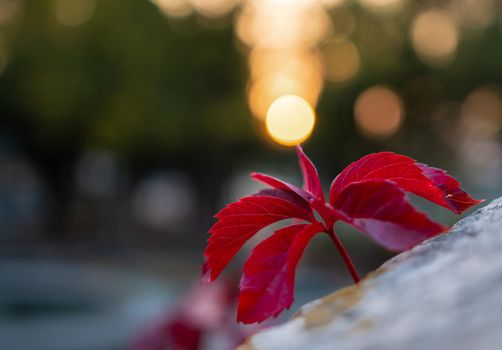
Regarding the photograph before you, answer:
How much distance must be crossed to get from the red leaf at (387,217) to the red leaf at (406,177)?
51 mm

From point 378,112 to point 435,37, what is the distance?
177 centimetres

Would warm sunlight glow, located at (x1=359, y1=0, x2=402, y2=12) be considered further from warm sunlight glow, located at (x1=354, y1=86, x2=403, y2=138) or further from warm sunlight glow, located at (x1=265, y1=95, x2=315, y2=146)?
warm sunlight glow, located at (x1=265, y1=95, x2=315, y2=146)

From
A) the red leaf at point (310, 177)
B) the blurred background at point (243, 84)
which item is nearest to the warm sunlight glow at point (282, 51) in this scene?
the blurred background at point (243, 84)

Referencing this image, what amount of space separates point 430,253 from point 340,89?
13.1 metres

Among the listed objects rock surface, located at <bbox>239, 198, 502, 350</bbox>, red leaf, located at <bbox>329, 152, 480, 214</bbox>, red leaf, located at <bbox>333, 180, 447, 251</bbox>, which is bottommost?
rock surface, located at <bbox>239, 198, 502, 350</bbox>

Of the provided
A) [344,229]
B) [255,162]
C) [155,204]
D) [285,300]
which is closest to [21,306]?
[344,229]

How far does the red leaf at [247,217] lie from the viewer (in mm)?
439

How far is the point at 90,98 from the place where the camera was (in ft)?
43.1

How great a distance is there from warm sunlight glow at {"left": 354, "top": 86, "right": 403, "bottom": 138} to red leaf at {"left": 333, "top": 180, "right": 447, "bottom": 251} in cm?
1297

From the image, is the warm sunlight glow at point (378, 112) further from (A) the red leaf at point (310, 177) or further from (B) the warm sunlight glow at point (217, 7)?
(A) the red leaf at point (310, 177)

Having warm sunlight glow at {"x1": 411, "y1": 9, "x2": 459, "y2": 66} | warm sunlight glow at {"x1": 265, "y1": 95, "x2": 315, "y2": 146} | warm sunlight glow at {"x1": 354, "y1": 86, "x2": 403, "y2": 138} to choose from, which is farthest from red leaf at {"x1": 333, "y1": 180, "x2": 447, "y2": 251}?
warm sunlight glow at {"x1": 354, "y1": 86, "x2": 403, "y2": 138}

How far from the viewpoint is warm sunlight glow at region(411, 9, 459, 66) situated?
1255 cm

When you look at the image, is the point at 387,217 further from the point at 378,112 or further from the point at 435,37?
the point at 378,112

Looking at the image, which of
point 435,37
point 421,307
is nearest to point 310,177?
point 421,307
